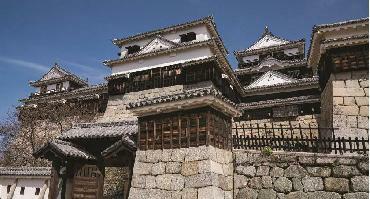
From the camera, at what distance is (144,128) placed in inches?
340

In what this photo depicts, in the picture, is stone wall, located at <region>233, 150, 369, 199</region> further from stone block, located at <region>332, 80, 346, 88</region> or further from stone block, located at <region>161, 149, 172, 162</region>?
stone block, located at <region>332, 80, 346, 88</region>

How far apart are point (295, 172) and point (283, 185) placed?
453mm

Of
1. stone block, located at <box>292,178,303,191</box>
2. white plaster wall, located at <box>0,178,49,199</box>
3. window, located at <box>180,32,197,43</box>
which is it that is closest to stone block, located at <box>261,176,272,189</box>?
stone block, located at <box>292,178,303,191</box>

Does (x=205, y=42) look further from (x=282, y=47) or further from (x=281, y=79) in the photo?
(x=282, y=47)

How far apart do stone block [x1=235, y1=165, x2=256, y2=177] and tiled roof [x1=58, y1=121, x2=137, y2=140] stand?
423 cm

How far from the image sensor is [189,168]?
7406 mm

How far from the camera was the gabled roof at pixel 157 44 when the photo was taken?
73.4ft

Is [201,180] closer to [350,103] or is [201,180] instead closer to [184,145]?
[184,145]

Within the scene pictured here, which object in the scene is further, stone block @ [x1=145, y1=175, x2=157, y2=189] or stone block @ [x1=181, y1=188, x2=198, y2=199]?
stone block @ [x1=145, y1=175, x2=157, y2=189]

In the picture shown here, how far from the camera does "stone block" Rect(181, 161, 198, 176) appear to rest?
7.30m

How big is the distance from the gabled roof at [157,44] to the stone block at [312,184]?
640 inches

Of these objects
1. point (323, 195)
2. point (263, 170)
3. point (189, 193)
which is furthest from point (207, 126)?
point (323, 195)

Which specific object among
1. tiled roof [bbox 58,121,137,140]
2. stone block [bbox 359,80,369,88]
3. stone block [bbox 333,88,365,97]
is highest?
stone block [bbox 359,80,369,88]

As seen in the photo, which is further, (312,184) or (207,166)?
(312,184)
